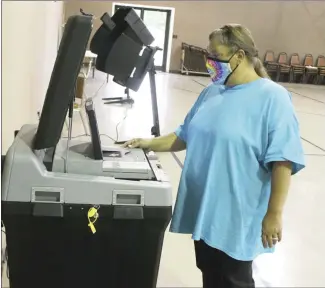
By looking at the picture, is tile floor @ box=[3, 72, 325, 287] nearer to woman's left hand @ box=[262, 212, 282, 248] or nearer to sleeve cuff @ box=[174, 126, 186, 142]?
sleeve cuff @ box=[174, 126, 186, 142]

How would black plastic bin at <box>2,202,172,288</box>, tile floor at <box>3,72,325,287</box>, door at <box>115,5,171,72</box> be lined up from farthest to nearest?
1. door at <box>115,5,171,72</box>
2. tile floor at <box>3,72,325,287</box>
3. black plastic bin at <box>2,202,172,288</box>

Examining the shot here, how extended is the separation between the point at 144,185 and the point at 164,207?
0.08 m

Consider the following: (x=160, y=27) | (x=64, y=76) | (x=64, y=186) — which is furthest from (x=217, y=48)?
(x=160, y=27)

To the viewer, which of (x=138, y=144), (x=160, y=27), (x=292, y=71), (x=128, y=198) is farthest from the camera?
(x=160, y=27)

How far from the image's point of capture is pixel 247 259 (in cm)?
131

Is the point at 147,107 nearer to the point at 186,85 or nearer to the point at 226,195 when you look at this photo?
the point at 186,85

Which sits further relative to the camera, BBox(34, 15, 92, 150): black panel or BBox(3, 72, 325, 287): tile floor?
BBox(3, 72, 325, 287): tile floor

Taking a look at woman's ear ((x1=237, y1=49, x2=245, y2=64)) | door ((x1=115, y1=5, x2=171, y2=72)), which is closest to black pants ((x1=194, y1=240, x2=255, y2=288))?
woman's ear ((x1=237, y1=49, x2=245, y2=64))

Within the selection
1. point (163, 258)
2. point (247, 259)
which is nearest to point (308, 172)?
point (163, 258)

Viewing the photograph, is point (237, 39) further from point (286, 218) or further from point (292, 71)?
point (292, 71)

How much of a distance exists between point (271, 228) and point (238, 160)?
0.22 metres

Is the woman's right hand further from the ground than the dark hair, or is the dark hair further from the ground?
the dark hair

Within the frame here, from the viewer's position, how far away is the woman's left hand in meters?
1.22

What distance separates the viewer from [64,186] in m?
1.09
